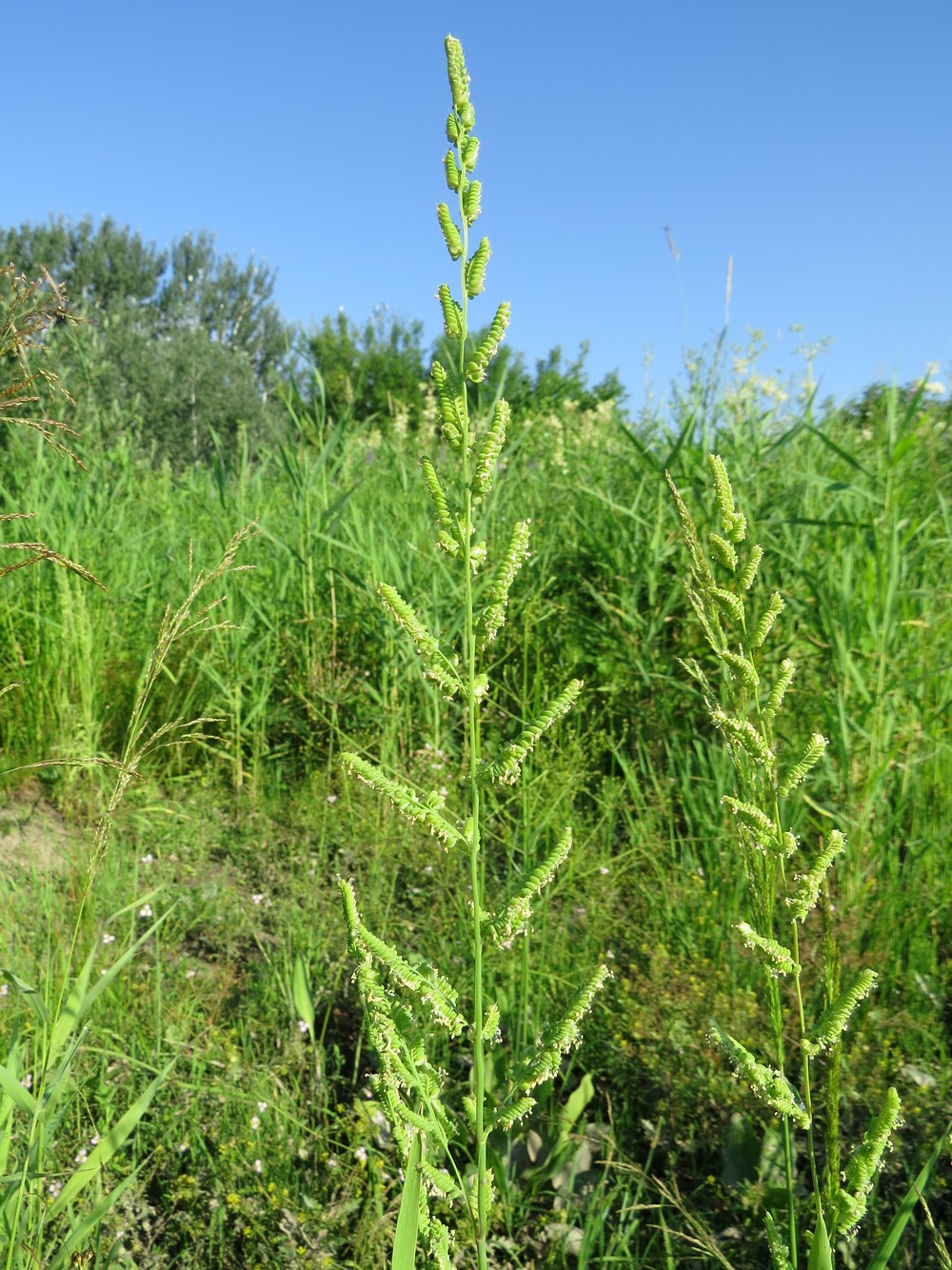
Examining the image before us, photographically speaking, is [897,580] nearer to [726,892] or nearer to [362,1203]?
[726,892]

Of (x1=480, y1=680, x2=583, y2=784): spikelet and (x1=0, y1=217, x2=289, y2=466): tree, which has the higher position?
(x1=0, y1=217, x2=289, y2=466): tree

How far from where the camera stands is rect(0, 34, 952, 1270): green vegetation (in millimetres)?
1737

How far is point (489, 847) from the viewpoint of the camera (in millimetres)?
3242

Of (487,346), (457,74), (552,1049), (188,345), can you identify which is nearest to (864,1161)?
(552,1049)

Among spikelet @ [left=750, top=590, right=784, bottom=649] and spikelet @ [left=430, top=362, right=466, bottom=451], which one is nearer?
spikelet @ [left=430, top=362, right=466, bottom=451]

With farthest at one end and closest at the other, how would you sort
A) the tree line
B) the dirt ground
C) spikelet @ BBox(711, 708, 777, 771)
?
the tree line
the dirt ground
spikelet @ BBox(711, 708, 777, 771)

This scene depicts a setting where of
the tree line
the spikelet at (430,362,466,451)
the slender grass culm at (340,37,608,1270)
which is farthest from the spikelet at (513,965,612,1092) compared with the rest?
the tree line

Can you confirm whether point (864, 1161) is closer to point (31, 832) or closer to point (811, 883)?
point (811, 883)

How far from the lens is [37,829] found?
3.41m

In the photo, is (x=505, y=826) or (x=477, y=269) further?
(x=505, y=826)

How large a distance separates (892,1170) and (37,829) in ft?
9.25

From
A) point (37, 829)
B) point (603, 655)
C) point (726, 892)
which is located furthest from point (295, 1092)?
point (603, 655)

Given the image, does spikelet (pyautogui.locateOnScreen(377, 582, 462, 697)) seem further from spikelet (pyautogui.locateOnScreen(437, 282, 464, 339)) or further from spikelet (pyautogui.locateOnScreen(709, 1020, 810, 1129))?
spikelet (pyautogui.locateOnScreen(709, 1020, 810, 1129))

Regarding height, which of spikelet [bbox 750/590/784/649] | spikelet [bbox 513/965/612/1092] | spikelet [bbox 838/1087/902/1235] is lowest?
spikelet [bbox 838/1087/902/1235]
